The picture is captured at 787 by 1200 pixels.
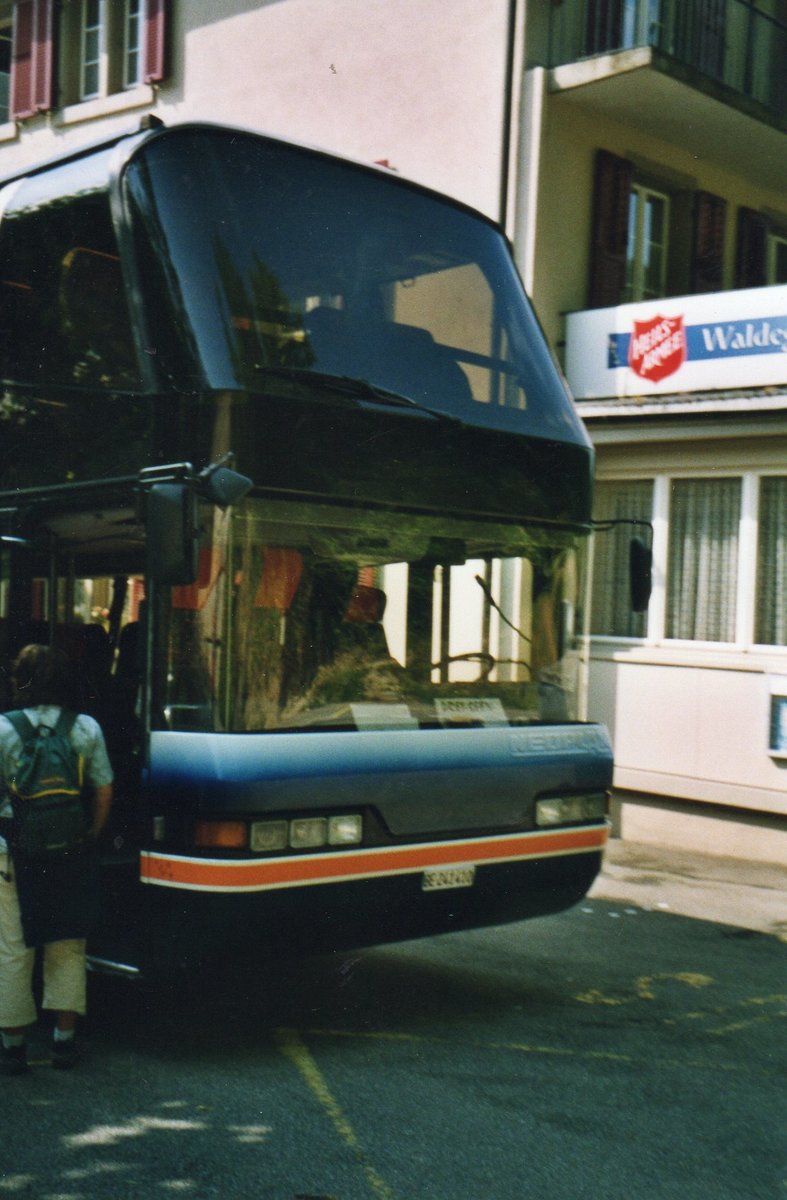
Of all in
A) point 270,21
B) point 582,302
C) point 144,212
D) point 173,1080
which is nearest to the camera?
point 173,1080

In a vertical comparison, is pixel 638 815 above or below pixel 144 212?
below

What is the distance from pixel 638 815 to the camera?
12.5 metres

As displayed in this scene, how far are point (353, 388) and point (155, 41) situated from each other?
12.1 m

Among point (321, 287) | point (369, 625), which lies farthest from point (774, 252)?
point (369, 625)

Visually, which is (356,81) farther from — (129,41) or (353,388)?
(353,388)

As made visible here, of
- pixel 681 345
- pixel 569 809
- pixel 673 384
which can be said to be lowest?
pixel 569 809

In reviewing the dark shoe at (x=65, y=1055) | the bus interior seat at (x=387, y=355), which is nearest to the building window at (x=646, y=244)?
the bus interior seat at (x=387, y=355)

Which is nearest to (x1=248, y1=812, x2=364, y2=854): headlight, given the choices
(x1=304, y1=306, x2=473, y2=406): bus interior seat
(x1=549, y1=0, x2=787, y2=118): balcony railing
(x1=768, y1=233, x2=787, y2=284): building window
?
(x1=304, y1=306, x2=473, y2=406): bus interior seat

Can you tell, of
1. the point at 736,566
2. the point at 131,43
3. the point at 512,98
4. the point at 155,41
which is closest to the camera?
the point at 736,566

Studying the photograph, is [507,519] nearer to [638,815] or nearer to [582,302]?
[638,815]

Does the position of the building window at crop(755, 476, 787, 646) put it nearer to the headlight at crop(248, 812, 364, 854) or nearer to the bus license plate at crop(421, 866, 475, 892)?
the bus license plate at crop(421, 866, 475, 892)

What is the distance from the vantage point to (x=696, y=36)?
47.1ft

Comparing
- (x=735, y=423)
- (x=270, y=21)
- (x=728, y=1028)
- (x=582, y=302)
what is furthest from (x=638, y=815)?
(x=270, y=21)

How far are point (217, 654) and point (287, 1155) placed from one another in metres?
1.86
